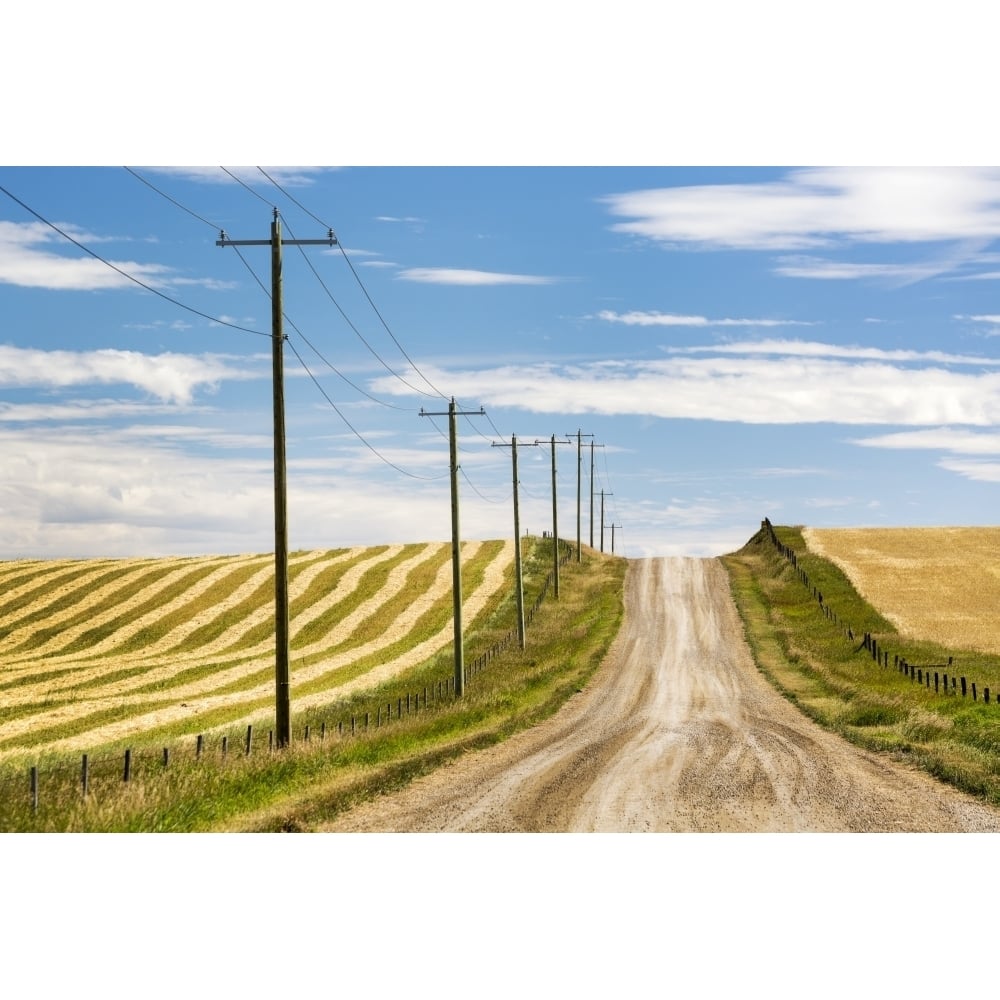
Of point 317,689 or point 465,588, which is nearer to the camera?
point 317,689

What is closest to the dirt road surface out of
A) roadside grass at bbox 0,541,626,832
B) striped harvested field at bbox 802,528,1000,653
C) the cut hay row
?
roadside grass at bbox 0,541,626,832

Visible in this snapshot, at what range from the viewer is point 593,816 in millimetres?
19062

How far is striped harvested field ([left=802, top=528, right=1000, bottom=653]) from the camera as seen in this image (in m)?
57.4

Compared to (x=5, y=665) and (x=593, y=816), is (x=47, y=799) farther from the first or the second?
(x=5, y=665)

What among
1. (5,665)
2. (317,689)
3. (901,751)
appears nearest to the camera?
(901,751)

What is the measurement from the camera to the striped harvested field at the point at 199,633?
4325cm

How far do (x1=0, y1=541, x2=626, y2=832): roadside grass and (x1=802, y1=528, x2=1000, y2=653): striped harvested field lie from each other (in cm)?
2027

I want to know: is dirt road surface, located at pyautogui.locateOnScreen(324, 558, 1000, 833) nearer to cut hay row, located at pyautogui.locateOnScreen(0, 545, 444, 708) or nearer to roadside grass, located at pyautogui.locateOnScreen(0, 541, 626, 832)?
roadside grass, located at pyautogui.locateOnScreen(0, 541, 626, 832)

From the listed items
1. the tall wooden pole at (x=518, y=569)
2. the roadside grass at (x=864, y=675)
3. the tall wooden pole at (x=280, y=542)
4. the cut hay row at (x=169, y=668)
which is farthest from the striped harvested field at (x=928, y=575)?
the tall wooden pole at (x=280, y=542)

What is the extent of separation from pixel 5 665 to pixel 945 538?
72.9 m

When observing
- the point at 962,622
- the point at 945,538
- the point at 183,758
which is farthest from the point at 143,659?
the point at 945,538

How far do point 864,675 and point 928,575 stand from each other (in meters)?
36.8

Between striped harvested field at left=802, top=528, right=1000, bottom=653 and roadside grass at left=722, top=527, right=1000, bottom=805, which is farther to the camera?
striped harvested field at left=802, top=528, right=1000, bottom=653

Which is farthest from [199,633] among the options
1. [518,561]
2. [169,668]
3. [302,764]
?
[302,764]
